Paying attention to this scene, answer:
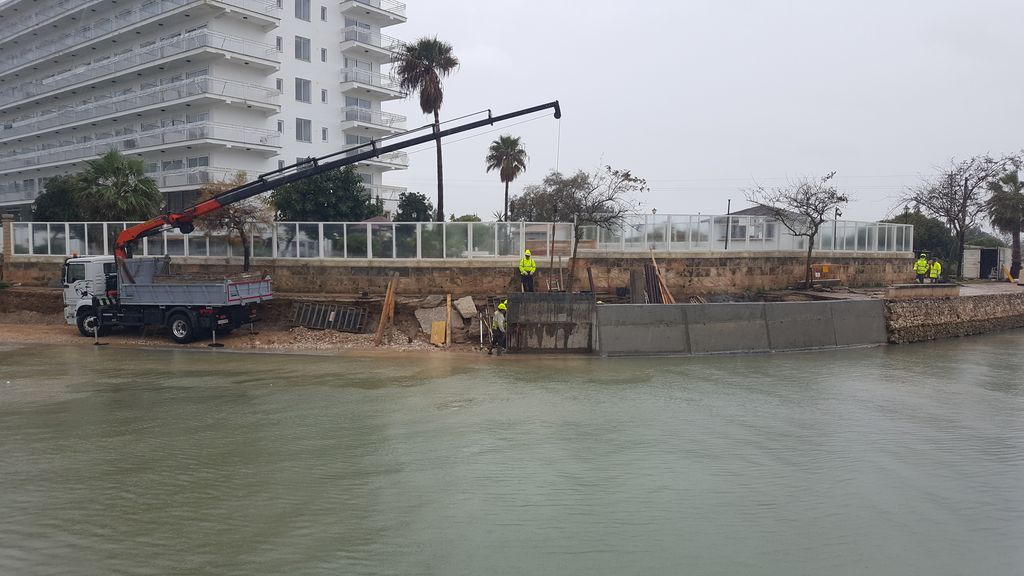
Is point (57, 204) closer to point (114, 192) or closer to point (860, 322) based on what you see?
point (114, 192)

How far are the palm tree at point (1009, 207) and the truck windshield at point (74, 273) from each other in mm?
43520

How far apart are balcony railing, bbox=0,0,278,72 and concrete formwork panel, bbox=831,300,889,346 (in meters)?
Result: 41.4

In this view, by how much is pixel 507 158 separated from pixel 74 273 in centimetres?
2948

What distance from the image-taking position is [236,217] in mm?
26688

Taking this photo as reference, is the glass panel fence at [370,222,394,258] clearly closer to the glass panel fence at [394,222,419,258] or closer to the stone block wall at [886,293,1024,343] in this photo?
the glass panel fence at [394,222,419,258]

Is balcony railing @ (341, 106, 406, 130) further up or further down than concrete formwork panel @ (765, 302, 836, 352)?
further up

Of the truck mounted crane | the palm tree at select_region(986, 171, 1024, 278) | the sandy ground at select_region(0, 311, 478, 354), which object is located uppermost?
the palm tree at select_region(986, 171, 1024, 278)

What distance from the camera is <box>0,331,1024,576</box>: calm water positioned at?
A: 25.3 ft

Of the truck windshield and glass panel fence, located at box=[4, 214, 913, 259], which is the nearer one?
the truck windshield

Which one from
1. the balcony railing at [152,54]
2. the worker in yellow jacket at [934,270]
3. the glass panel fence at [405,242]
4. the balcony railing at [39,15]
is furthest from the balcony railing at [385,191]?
the worker in yellow jacket at [934,270]

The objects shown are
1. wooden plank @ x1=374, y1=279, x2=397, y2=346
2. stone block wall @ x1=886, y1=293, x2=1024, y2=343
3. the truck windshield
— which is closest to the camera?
wooden plank @ x1=374, y1=279, x2=397, y2=346

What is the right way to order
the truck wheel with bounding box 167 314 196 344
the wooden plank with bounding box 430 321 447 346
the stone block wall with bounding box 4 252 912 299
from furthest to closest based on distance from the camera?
the stone block wall with bounding box 4 252 912 299, the wooden plank with bounding box 430 321 447 346, the truck wheel with bounding box 167 314 196 344

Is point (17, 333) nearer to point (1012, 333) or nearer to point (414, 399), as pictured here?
point (414, 399)

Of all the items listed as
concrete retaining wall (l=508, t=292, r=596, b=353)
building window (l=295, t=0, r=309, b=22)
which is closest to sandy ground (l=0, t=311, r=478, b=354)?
concrete retaining wall (l=508, t=292, r=596, b=353)
